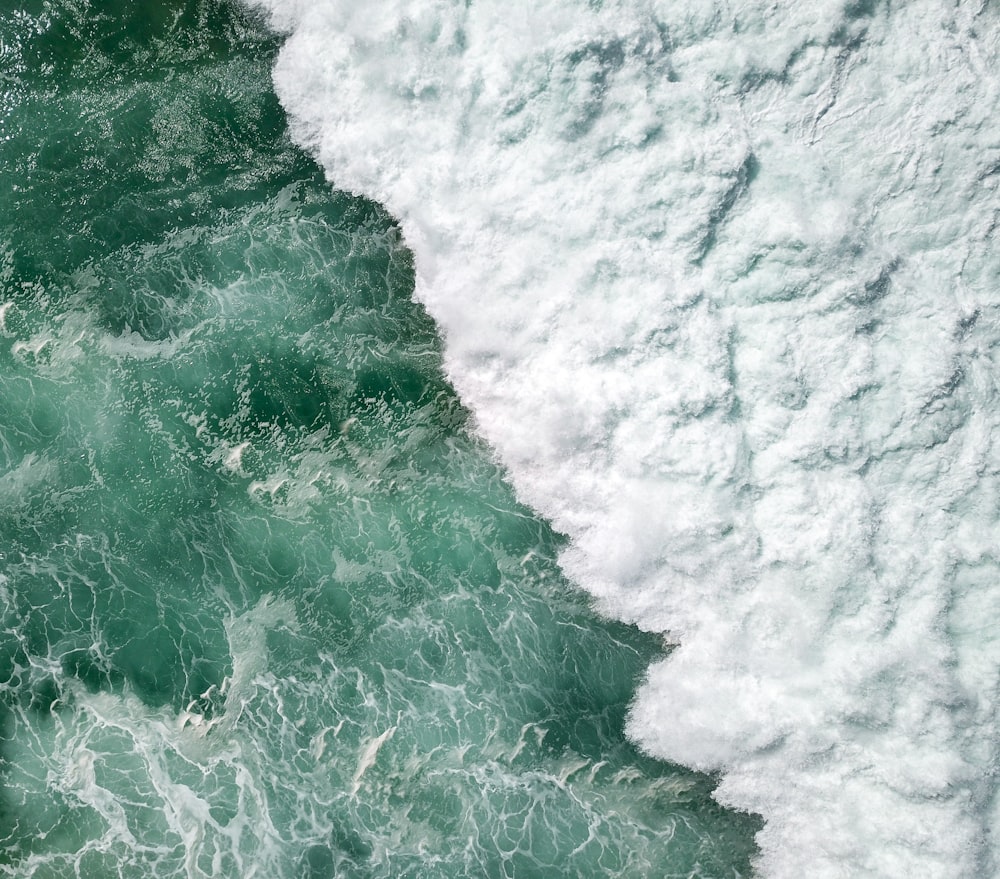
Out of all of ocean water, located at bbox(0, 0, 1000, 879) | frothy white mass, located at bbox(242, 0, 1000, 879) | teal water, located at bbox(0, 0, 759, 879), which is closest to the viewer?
frothy white mass, located at bbox(242, 0, 1000, 879)

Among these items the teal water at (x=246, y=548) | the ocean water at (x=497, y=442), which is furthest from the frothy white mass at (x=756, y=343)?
the teal water at (x=246, y=548)

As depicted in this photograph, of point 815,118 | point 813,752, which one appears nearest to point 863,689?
point 813,752

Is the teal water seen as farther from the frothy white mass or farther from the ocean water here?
the frothy white mass

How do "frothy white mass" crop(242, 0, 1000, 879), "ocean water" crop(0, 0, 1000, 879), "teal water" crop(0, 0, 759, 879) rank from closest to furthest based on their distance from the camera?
"frothy white mass" crop(242, 0, 1000, 879) → "ocean water" crop(0, 0, 1000, 879) → "teal water" crop(0, 0, 759, 879)

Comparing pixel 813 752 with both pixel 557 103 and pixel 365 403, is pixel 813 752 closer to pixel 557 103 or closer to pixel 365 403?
pixel 365 403

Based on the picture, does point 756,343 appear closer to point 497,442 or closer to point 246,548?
point 497,442

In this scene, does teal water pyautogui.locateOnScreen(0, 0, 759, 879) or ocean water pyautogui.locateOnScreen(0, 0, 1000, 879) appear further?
teal water pyautogui.locateOnScreen(0, 0, 759, 879)

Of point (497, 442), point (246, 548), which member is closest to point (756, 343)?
point (497, 442)

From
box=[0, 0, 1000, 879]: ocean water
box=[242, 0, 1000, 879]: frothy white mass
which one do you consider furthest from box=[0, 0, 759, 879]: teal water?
box=[242, 0, 1000, 879]: frothy white mass
